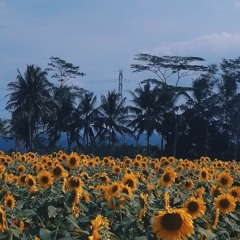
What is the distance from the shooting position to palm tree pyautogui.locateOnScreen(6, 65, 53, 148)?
4647 centimetres

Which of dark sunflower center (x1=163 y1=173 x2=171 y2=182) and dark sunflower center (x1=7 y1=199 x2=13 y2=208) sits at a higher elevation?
dark sunflower center (x1=7 y1=199 x2=13 y2=208)

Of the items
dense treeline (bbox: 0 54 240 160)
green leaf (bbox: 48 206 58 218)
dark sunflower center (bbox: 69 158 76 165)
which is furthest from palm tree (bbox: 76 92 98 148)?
green leaf (bbox: 48 206 58 218)

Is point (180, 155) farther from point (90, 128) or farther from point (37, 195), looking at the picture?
point (37, 195)

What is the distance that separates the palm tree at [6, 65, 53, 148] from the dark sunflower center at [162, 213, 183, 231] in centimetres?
4393

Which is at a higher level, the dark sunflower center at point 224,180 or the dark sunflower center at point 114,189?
the dark sunflower center at point 114,189

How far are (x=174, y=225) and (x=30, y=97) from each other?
4450 centimetres

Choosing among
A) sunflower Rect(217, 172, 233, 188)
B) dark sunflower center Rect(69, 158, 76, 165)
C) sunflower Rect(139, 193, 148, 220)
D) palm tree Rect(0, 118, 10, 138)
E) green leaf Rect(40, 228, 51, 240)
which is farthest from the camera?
palm tree Rect(0, 118, 10, 138)

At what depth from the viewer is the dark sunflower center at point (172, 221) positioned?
2.59 meters

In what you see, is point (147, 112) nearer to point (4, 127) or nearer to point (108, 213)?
point (4, 127)

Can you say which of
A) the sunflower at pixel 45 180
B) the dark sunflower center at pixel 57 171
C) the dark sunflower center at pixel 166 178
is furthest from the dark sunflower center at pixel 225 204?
the dark sunflower center at pixel 57 171

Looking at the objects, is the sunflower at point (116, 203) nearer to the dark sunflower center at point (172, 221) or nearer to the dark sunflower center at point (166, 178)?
the dark sunflower center at point (172, 221)

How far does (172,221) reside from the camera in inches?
103

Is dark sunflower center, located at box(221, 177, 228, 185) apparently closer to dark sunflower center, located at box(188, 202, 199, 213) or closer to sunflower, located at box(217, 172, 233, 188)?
sunflower, located at box(217, 172, 233, 188)

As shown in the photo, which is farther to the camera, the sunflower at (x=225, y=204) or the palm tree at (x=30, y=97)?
the palm tree at (x=30, y=97)
